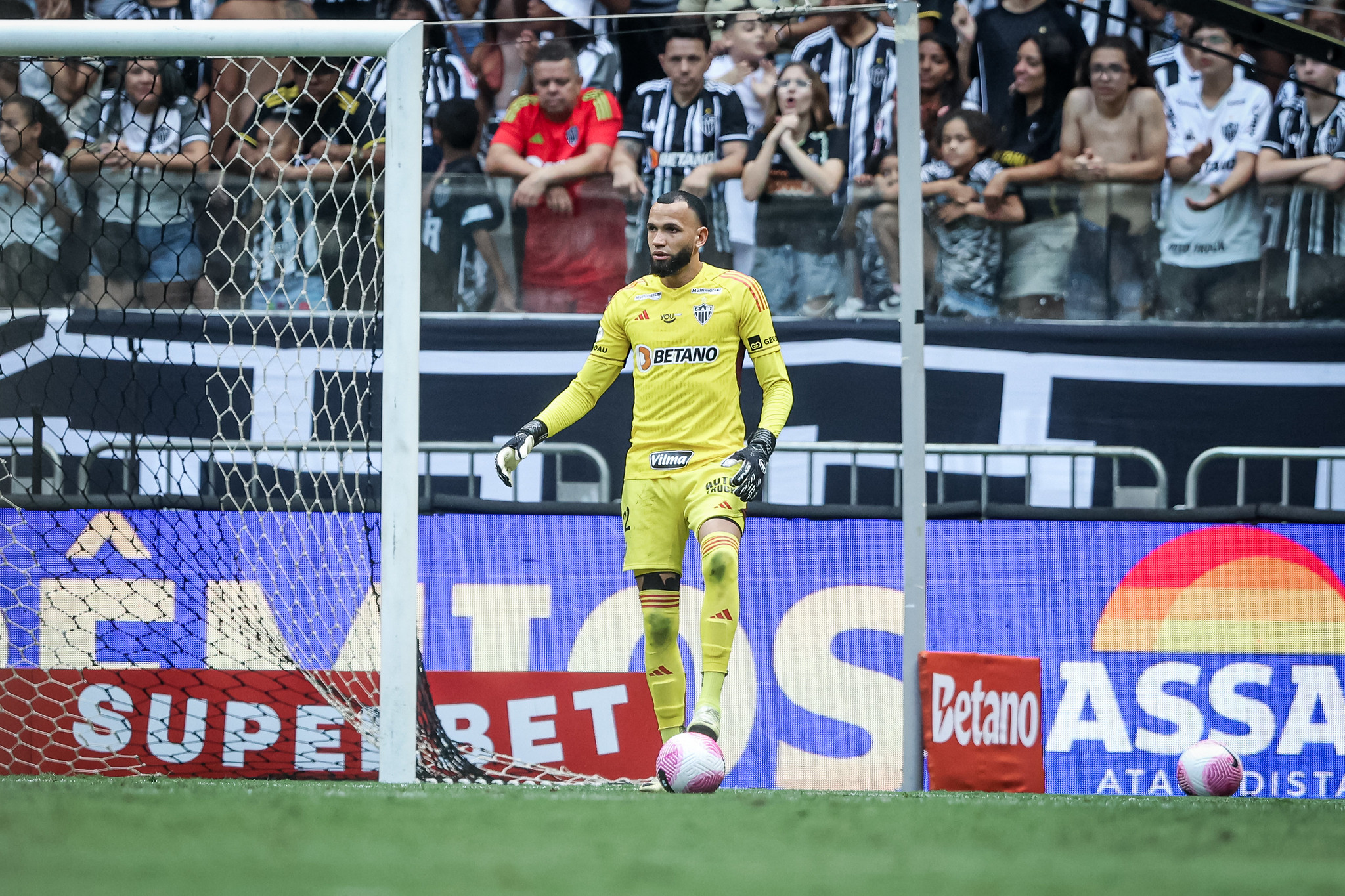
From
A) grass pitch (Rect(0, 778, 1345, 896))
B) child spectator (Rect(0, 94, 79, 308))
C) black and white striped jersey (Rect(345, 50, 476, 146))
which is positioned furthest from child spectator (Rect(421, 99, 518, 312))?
grass pitch (Rect(0, 778, 1345, 896))

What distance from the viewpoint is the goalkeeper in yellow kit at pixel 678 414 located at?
4.91 metres

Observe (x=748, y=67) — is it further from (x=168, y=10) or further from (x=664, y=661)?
(x=664, y=661)

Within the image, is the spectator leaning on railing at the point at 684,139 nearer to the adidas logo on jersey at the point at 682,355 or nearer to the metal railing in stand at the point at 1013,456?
the metal railing in stand at the point at 1013,456

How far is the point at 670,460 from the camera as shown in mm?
4988

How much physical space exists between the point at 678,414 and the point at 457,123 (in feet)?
11.7

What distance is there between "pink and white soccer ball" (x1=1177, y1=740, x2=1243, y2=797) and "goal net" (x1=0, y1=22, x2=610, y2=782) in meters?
2.49

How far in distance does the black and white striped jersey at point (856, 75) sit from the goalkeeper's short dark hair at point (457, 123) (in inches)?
64.8

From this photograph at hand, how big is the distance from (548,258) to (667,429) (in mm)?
2722

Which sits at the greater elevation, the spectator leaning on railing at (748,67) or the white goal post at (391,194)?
the spectator leaning on railing at (748,67)

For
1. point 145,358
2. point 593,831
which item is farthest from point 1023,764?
point 145,358

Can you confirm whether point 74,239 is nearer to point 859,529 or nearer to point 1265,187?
point 859,529

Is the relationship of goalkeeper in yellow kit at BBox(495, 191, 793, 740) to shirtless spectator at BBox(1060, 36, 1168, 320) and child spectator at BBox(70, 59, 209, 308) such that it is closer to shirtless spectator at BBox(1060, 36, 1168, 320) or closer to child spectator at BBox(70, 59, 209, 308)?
child spectator at BBox(70, 59, 209, 308)

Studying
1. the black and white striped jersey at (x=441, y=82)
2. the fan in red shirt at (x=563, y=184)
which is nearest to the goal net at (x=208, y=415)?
the black and white striped jersey at (x=441, y=82)

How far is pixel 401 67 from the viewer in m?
4.68
